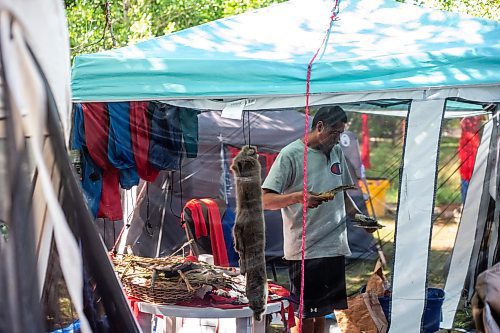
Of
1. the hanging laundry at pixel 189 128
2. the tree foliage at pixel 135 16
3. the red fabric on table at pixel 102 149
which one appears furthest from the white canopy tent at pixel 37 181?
the tree foliage at pixel 135 16

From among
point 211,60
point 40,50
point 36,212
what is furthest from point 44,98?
point 211,60

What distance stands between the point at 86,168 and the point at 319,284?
5.46 feet

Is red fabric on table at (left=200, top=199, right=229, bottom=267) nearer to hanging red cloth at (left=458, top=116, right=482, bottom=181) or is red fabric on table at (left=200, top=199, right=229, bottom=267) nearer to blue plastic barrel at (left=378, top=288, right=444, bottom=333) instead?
blue plastic barrel at (left=378, top=288, right=444, bottom=333)

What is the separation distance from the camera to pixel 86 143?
4.76 metres

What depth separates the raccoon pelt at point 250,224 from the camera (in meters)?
4.42

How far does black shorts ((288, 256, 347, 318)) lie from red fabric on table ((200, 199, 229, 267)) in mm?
705

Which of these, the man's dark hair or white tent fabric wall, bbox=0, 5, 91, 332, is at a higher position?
white tent fabric wall, bbox=0, 5, 91, 332

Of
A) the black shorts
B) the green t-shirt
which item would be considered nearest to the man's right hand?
the green t-shirt

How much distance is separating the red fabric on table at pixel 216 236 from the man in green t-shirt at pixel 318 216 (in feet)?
2.44

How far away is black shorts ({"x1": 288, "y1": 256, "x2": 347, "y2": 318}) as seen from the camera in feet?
15.9

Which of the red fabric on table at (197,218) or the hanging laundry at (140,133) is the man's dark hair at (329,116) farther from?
the red fabric on table at (197,218)

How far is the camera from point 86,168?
4.82m

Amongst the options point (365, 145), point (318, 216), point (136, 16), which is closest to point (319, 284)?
point (318, 216)

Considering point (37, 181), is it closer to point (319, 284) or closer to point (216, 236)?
point (319, 284)
